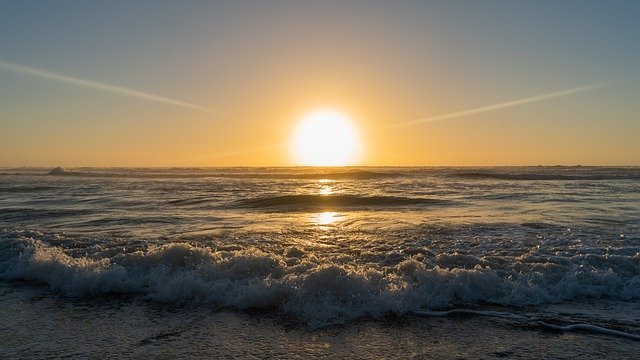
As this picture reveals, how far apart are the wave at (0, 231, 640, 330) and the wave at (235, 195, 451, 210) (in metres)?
12.1

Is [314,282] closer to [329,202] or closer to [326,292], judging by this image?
[326,292]

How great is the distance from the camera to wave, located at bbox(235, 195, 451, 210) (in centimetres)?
2144

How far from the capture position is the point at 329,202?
2338 cm

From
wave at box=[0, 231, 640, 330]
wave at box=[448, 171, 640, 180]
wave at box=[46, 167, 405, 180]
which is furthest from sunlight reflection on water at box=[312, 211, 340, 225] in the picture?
wave at box=[46, 167, 405, 180]

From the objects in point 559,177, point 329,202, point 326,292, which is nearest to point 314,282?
point 326,292

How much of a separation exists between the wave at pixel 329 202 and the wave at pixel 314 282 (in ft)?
39.8

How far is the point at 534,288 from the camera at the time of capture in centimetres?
748

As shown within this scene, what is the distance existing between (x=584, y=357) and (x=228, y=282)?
18.0ft

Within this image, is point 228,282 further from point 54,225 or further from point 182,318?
point 54,225

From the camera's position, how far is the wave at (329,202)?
21.4 metres

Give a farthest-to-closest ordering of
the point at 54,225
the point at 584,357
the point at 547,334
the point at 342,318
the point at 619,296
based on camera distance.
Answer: the point at 54,225
the point at 619,296
the point at 342,318
the point at 547,334
the point at 584,357

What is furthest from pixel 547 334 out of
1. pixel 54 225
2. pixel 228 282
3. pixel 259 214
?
pixel 54 225

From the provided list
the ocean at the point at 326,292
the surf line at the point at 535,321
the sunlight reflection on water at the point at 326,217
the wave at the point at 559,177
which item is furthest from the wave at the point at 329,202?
the wave at the point at 559,177

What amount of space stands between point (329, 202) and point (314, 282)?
16.1m
